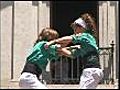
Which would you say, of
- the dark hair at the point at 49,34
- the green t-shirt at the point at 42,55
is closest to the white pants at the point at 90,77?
the green t-shirt at the point at 42,55

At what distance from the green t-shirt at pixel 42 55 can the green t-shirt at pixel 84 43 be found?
0.96 feet

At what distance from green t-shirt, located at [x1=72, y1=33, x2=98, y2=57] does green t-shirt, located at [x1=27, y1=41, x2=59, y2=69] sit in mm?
293

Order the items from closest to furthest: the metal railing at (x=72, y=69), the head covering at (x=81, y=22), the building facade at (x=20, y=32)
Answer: the head covering at (x=81, y=22)
the metal railing at (x=72, y=69)
the building facade at (x=20, y=32)

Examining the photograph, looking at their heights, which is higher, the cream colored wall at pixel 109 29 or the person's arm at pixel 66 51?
the cream colored wall at pixel 109 29

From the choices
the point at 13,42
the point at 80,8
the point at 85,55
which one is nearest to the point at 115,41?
the point at 13,42

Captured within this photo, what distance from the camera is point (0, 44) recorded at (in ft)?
65.1

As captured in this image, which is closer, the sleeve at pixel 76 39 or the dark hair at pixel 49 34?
the sleeve at pixel 76 39

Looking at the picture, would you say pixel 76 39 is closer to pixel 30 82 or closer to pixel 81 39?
pixel 81 39

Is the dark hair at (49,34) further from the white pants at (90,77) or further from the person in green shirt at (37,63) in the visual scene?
the white pants at (90,77)

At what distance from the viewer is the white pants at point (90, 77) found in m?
7.04

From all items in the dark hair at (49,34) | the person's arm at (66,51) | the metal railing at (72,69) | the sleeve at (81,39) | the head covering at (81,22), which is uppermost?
the head covering at (81,22)

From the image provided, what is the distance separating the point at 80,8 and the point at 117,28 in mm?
5675

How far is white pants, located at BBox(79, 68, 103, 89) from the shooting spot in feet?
23.1

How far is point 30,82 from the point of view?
7.06 meters
